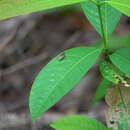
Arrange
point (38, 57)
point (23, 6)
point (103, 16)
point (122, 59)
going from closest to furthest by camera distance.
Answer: point (23, 6), point (122, 59), point (103, 16), point (38, 57)

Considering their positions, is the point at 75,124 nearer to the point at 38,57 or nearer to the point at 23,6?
the point at 23,6

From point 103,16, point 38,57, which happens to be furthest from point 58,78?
point 38,57

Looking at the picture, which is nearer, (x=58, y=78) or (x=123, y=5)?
(x=123, y=5)

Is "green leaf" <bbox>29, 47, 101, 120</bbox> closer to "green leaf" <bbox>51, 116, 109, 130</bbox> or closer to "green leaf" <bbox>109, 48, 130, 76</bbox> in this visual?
"green leaf" <bbox>109, 48, 130, 76</bbox>

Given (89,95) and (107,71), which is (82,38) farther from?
(107,71)

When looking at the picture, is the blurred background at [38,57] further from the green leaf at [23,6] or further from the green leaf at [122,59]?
the green leaf at [23,6]

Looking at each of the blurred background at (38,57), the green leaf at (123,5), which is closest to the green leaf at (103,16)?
the green leaf at (123,5)

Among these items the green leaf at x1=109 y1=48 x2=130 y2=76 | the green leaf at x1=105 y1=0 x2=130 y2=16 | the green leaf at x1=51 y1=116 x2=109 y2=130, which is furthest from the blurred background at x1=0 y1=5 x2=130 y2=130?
the green leaf at x1=105 y1=0 x2=130 y2=16
